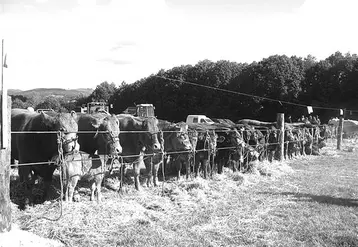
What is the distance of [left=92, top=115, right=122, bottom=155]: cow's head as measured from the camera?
7.42m

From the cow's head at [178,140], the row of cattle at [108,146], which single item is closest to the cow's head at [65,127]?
the row of cattle at [108,146]

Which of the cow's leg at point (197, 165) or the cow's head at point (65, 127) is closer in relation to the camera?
the cow's head at point (65, 127)

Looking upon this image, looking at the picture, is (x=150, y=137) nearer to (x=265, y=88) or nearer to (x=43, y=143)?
(x=43, y=143)

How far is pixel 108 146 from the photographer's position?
295 inches

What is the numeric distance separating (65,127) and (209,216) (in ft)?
10.6

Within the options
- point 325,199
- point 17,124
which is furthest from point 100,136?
point 325,199

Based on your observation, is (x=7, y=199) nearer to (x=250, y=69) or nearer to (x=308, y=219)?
(x=308, y=219)

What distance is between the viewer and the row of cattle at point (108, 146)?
6709 millimetres

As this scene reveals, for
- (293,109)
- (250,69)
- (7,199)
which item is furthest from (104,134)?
(250,69)

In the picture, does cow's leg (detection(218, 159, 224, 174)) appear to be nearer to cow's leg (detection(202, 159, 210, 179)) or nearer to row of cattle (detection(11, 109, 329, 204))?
row of cattle (detection(11, 109, 329, 204))

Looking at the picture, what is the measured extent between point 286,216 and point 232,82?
37.3m

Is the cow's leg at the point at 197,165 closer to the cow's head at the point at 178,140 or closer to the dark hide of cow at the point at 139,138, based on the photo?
the cow's head at the point at 178,140

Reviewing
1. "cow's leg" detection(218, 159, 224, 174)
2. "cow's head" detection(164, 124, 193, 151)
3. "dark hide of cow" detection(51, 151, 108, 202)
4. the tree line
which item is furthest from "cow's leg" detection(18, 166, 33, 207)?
the tree line

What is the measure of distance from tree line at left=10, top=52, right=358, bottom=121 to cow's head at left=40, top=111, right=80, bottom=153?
27.7m
